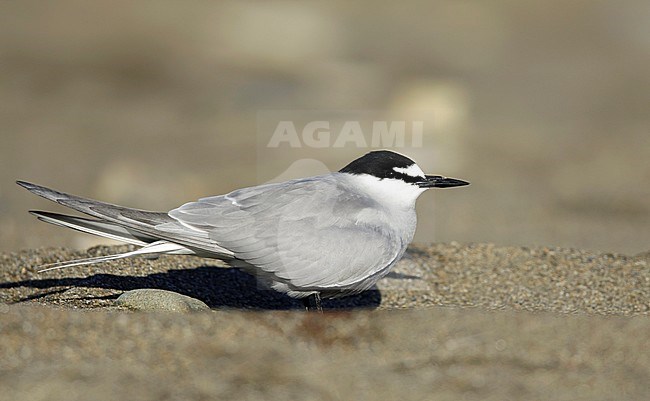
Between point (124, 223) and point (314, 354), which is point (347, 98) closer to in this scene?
point (124, 223)

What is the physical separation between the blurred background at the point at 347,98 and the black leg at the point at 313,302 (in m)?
2.47

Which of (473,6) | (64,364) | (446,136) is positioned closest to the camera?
(64,364)

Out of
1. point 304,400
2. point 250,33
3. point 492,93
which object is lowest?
point 304,400

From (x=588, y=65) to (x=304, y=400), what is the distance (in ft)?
35.7

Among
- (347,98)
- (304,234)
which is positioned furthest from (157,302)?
(347,98)

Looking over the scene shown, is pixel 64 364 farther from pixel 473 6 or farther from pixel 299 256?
pixel 473 6

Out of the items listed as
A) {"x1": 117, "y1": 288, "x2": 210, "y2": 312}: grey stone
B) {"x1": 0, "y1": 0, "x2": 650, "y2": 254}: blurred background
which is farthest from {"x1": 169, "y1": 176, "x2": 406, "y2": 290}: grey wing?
{"x1": 0, "y1": 0, "x2": 650, "y2": 254}: blurred background

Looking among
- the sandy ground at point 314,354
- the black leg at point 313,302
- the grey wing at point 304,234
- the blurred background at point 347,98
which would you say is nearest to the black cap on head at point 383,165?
the grey wing at point 304,234

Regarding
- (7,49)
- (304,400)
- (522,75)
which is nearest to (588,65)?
(522,75)

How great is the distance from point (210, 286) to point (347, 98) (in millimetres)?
6823

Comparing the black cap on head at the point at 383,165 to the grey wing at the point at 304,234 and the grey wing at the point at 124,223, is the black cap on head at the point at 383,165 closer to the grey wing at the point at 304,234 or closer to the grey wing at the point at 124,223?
the grey wing at the point at 304,234

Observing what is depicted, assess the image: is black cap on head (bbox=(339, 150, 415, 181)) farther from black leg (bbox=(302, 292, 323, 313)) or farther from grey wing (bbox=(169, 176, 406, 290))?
black leg (bbox=(302, 292, 323, 313))

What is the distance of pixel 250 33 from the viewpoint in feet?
42.6

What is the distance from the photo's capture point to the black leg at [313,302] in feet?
13.3
